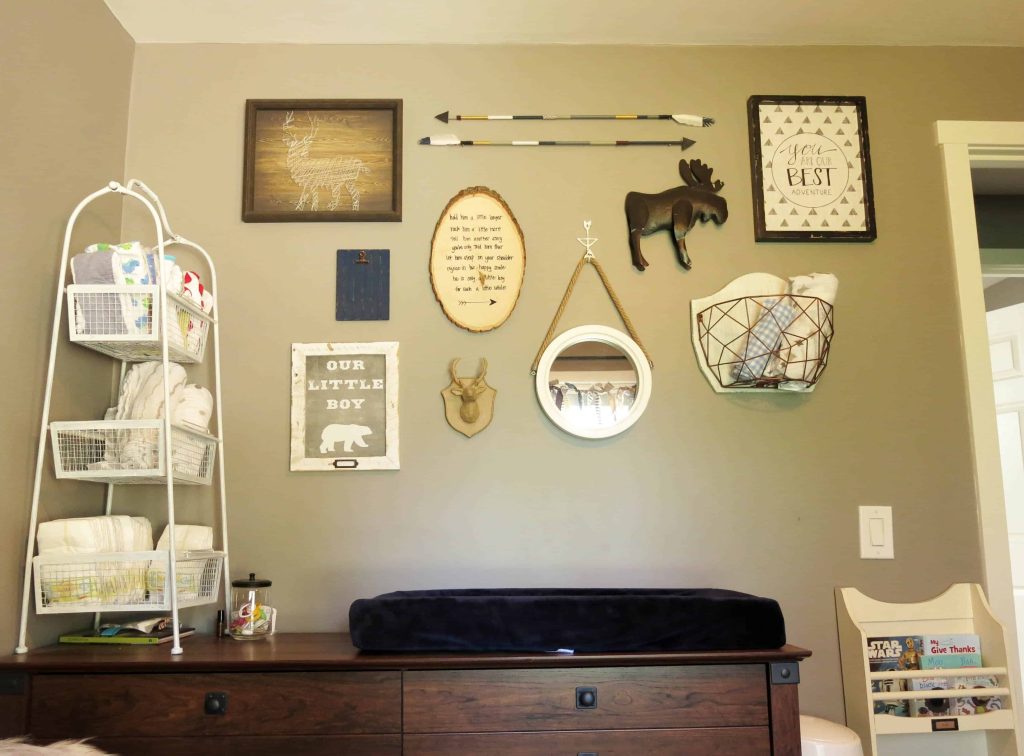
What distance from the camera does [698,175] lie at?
2363 mm

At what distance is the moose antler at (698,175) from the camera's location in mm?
2363

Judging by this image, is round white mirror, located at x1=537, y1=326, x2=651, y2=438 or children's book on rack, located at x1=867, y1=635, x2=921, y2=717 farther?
round white mirror, located at x1=537, y1=326, x2=651, y2=438

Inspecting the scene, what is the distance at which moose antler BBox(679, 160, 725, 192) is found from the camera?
236cm

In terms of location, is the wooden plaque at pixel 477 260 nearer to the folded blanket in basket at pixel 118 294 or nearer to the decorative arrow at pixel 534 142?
the decorative arrow at pixel 534 142

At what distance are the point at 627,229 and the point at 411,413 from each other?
79 centimetres

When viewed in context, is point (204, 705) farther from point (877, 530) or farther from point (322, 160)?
point (877, 530)

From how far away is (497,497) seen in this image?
7.32 feet

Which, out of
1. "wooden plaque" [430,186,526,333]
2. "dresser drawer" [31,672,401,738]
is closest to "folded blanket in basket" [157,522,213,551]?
"dresser drawer" [31,672,401,738]

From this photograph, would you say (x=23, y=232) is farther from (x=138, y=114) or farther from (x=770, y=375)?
(x=770, y=375)

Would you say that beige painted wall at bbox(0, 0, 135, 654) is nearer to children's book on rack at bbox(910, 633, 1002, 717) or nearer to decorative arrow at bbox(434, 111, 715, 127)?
decorative arrow at bbox(434, 111, 715, 127)

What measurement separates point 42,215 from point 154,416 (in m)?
0.54

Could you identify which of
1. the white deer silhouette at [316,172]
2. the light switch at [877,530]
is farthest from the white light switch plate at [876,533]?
the white deer silhouette at [316,172]

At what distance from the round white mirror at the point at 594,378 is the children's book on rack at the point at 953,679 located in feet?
3.19

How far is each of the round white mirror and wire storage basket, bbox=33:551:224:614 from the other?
40.3 inches
